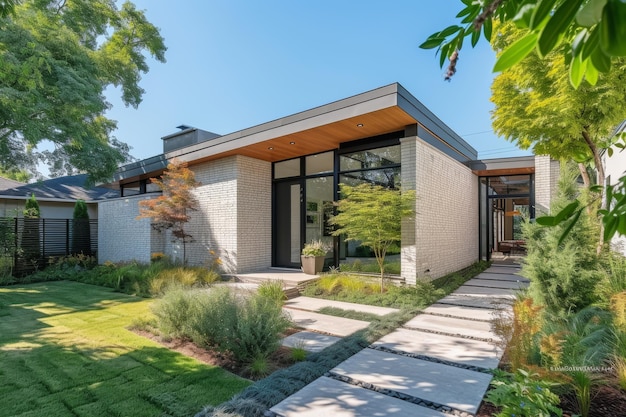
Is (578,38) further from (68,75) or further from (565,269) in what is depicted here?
(68,75)

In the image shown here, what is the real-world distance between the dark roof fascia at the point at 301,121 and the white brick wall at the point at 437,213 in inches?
56.0

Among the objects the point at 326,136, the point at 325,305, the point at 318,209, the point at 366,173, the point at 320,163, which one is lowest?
the point at 325,305

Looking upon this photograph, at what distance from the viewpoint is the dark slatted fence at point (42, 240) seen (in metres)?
10.8

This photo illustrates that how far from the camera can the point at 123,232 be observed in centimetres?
1242

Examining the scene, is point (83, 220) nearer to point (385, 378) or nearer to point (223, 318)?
point (223, 318)

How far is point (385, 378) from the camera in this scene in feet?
10.9

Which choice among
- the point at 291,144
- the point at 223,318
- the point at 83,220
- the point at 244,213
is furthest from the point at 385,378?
the point at 83,220

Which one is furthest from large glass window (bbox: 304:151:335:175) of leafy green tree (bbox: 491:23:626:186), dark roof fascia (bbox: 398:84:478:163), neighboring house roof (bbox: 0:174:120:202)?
neighboring house roof (bbox: 0:174:120:202)

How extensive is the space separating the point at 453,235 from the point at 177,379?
879 centimetres

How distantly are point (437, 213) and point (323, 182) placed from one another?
3.38 meters

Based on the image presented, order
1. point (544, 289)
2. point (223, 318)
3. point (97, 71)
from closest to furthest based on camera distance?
1. point (223, 318)
2. point (544, 289)
3. point (97, 71)

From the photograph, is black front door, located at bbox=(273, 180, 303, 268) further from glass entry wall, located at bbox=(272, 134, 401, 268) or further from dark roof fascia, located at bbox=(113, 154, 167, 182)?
dark roof fascia, located at bbox=(113, 154, 167, 182)

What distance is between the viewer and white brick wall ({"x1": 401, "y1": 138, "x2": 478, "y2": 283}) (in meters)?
7.45

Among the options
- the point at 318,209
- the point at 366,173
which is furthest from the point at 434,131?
the point at 318,209
